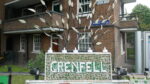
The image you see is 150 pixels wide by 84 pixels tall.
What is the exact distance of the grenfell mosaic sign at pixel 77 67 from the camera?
3.22 metres

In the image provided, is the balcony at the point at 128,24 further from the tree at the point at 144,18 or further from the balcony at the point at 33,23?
Answer: the tree at the point at 144,18

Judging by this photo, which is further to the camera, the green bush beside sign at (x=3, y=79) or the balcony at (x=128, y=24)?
the balcony at (x=128, y=24)

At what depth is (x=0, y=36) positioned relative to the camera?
16.7 meters

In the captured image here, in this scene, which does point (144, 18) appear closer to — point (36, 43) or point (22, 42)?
point (36, 43)

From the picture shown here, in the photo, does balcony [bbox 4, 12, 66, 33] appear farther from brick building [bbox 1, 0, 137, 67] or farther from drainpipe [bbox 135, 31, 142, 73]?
drainpipe [bbox 135, 31, 142, 73]

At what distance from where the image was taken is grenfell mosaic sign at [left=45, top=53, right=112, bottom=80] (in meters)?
3.22

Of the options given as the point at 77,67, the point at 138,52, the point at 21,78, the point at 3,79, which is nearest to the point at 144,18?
the point at 138,52

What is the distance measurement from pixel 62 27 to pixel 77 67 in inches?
340

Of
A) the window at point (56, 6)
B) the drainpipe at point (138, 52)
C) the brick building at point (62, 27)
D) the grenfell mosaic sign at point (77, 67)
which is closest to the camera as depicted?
the grenfell mosaic sign at point (77, 67)

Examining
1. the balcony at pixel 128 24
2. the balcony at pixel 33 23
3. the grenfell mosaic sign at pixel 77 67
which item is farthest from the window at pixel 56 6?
the grenfell mosaic sign at pixel 77 67

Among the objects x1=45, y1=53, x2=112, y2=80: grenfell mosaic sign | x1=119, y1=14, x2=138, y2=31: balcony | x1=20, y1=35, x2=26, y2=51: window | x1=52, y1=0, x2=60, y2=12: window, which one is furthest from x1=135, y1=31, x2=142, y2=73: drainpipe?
x1=20, y1=35, x2=26, y2=51: window

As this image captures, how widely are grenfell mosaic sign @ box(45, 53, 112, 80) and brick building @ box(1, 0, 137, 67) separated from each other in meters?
4.51

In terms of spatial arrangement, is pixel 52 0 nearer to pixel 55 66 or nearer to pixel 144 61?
pixel 144 61

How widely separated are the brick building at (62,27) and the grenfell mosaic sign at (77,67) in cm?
451
